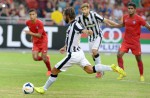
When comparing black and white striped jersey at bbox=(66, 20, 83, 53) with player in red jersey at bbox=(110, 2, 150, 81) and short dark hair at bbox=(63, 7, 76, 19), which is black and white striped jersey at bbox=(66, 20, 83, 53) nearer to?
short dark hair at bbox=(63, 7, 76, 19)

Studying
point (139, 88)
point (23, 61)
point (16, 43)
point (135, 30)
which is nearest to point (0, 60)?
point (23, 61)

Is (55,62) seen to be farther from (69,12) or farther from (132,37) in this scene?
(69,12)

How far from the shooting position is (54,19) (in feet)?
101

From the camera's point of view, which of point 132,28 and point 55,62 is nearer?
point 132,28

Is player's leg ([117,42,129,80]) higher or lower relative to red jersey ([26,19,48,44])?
lower

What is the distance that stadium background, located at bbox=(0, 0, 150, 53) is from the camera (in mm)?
30062

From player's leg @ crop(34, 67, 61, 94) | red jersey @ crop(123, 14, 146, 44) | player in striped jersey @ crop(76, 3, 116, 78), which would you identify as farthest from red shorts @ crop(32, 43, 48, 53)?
player's leg @ crop(34, 67, 61, 94)

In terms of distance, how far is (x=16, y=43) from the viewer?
30469mm

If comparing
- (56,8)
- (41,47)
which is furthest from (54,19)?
(41,47)

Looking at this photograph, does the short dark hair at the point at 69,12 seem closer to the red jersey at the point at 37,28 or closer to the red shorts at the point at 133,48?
the red shorts at the point at 133,48

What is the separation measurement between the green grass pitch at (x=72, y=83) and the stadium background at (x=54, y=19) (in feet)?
20.1

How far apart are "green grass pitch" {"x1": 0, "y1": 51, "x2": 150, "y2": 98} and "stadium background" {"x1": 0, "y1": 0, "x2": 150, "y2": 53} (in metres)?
6.13

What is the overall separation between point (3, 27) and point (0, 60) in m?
6.05

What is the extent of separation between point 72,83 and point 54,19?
14708mm
